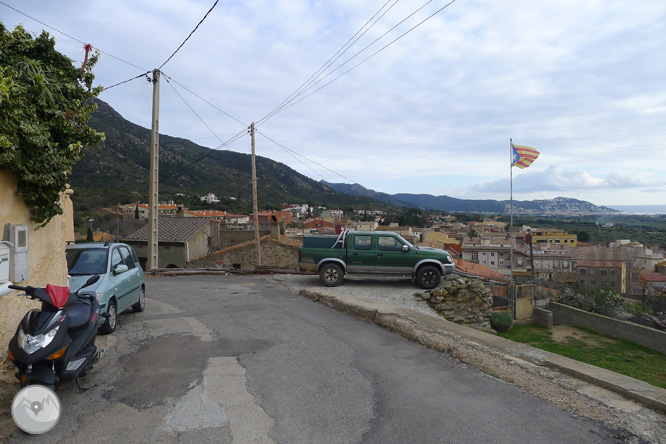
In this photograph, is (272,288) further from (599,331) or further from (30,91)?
(599,331)

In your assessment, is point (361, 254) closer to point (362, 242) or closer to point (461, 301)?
point (362, 242)

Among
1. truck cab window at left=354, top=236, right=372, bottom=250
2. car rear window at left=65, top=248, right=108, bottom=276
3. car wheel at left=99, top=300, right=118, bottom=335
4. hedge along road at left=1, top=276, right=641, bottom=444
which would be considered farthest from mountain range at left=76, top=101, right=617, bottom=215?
hedge along road at left=1, top=276, right=641, bottom=444

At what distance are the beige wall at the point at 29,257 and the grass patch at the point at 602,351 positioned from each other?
14.0m

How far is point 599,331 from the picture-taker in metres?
19.4

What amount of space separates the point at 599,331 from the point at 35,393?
22.2m

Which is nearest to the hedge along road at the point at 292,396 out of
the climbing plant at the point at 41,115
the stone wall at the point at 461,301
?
the climbing plant at the point at 41,115

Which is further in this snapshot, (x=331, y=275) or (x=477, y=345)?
(x=331, y=275)

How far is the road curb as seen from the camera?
14.9ft

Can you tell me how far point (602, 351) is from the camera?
16.4 m

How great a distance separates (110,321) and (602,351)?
17535mm

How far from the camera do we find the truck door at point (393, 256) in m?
12.0

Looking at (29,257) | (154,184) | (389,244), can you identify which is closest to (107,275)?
(29,257)
